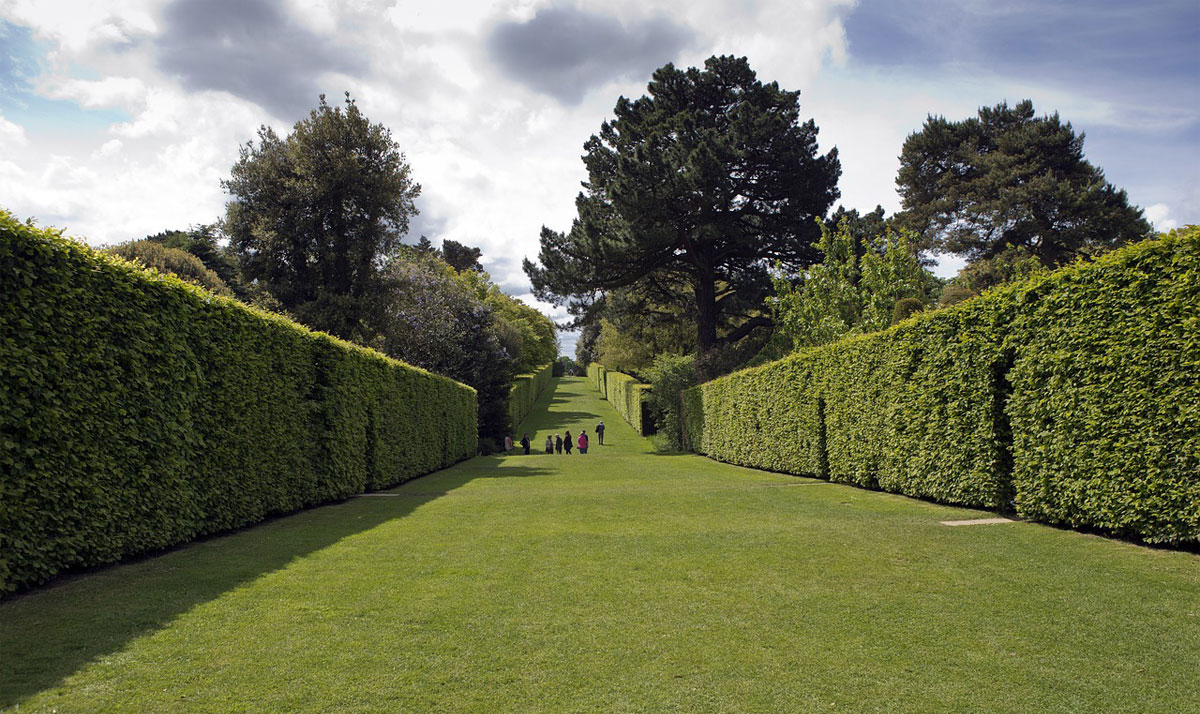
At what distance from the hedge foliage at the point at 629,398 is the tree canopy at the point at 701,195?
1210 centimetres

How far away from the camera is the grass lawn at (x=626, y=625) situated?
3771mm

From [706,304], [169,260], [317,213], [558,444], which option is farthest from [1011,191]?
Result: [169,260]

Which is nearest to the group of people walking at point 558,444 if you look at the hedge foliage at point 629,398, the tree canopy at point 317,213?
the hedge foliage at point 629,398

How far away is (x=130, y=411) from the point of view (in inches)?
274

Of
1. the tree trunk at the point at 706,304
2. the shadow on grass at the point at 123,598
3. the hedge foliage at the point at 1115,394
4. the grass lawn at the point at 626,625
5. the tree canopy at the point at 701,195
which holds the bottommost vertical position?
the grass lawn at the point at 626,625

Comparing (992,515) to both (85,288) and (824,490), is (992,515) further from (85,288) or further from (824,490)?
(85,288)

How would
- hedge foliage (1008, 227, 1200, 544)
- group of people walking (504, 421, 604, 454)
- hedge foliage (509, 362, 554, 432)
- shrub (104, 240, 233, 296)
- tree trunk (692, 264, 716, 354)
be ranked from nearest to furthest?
hedge foliage (1008, 227, 1200, 544) < tree trunk (692, 264, 716, 354) < group of people walking (504, 421, 604, 454) < shrub (104, 240, 233, 296) < hedge foliage (509, 362, 554, 432)

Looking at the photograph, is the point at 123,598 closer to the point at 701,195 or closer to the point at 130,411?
the point at 130,411

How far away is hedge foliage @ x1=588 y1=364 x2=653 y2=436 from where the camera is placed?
44.9m

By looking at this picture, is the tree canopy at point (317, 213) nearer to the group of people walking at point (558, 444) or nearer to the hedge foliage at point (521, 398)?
the group of people walking at point (558, 444)

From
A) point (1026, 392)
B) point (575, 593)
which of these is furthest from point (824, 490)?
point (575, 593)

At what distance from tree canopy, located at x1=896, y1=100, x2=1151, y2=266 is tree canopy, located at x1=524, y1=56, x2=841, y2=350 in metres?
9.95

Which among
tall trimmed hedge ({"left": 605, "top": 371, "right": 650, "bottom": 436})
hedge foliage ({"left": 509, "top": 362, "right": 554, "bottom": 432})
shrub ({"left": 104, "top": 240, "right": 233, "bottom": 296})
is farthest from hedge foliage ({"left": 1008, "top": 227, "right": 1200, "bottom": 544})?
shrub ({"left": 104, "top": 240, "right": 233, "bottom": 296})

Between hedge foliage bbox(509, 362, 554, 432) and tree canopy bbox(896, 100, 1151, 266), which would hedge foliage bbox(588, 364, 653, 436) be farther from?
tree canopy bbox(896, 100, 1151, 266)
